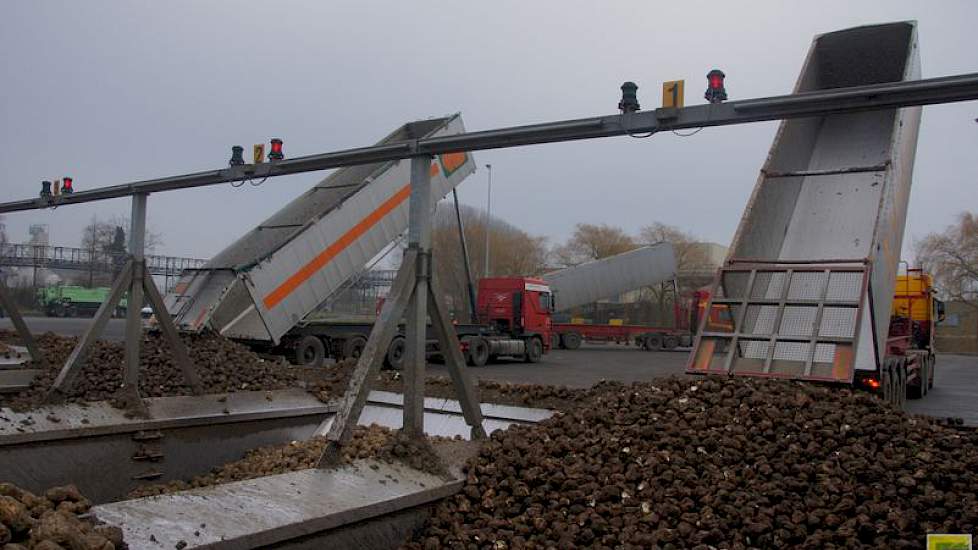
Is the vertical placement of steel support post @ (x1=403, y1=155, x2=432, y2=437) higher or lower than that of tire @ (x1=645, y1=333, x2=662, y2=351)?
higher

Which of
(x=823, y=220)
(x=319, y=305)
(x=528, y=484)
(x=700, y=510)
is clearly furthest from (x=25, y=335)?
(x=823, y=220)

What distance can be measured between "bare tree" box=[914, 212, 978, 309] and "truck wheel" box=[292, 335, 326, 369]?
38.2m

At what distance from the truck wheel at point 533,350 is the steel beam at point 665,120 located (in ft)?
46.7

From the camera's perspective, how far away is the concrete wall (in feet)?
137

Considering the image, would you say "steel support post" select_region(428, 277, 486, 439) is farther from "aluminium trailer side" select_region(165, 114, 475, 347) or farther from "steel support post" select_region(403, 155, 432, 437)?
"aluminium trailer side" select_region(165, 114, 475, 347)

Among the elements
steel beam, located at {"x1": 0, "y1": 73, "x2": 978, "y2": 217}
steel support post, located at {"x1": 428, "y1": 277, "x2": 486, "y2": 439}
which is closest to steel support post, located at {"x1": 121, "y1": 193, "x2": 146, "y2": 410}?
steel beam, located at {"x1": 0, "y1": 73, "x2": 978, "y2": 217}

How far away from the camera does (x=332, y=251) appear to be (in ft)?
43.6

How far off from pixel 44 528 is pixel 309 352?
11547 millimetres

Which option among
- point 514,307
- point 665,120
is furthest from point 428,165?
point 514,307

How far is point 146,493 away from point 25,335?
4.19 meters

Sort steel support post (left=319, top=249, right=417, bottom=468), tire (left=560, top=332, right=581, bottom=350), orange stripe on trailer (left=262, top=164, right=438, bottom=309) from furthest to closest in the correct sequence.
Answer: tire (left=560, top=332, right=581, bottom=350), orange stripe on trailer (left=262, top=164, right=438, bottom=309), steel support post (left=319, top=249, right=417, bottom=468)

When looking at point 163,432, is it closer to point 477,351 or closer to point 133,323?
point 133,323

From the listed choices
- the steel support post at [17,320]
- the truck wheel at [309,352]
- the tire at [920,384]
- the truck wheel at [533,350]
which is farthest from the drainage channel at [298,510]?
the truck wheel at [533,350]

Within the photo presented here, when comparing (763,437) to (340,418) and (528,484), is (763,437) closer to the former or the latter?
(528,484)
